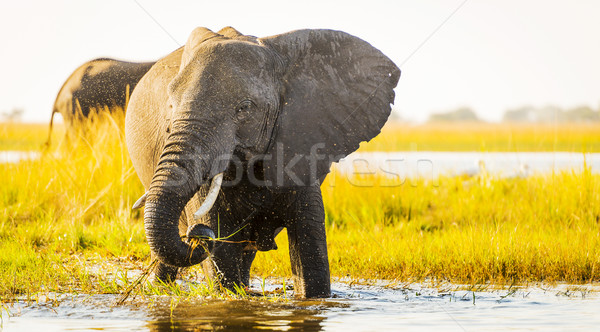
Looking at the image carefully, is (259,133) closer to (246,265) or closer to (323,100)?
(323,100)

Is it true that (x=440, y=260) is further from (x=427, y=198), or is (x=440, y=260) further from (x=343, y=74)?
(x=427, y=198)

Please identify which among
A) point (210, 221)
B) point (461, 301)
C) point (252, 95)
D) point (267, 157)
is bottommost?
point (461, 301)

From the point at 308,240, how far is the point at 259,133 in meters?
0.96

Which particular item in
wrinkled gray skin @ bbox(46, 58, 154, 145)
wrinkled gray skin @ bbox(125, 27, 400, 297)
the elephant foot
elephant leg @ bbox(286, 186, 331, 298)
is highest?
wrinkled gray skin @ bbox(46, 58, 154, 145)

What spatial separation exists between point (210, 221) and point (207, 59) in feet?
3.92

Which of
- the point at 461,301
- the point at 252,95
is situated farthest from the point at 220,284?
the point at 461,301

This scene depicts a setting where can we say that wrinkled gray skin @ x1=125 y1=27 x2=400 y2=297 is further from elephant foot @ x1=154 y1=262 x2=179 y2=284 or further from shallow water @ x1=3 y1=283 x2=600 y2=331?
elephant foot @ x1=154 y1=262 x2=179 y2=284

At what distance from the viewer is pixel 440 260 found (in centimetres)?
762

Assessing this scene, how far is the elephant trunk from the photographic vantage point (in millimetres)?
Result: 5012

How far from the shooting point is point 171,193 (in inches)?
197

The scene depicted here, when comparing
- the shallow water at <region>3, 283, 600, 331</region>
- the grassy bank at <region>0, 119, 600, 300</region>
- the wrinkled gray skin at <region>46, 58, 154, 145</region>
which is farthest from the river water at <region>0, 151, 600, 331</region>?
the wrinkled gray skin at <region>46, 58, 154, 145</region>

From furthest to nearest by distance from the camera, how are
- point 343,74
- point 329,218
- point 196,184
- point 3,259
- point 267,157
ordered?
point 329,218, point 3,259, point 343,74, point 267,157, point 196,184

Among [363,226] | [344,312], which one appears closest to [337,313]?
[344,312]

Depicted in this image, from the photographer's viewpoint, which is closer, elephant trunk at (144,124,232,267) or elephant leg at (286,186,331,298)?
elephant trunk at (144,124,232,267)
